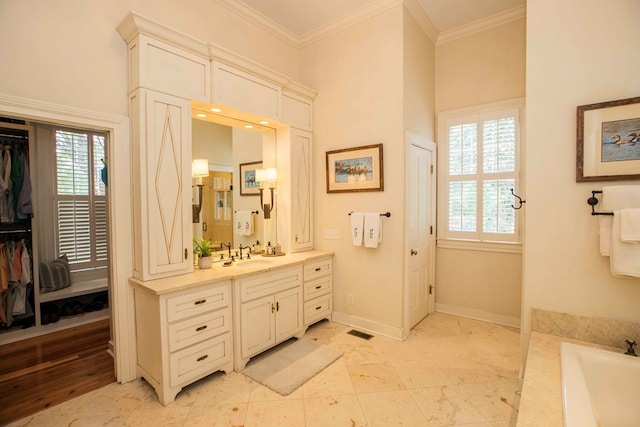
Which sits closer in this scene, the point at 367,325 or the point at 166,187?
the point at 166,187

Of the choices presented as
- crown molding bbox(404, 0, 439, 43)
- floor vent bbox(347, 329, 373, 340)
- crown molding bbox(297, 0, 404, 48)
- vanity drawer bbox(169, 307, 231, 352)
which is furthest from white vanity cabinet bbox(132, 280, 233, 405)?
crown molding bbox(404, 0, 439, 43)

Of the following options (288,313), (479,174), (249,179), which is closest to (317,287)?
(288,313)

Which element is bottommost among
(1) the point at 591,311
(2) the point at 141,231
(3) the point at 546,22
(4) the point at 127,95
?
(1) the point at 591,311

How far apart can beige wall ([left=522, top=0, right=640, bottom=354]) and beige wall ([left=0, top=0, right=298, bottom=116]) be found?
10.1 ft

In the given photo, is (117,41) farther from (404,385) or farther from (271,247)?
(404,385)

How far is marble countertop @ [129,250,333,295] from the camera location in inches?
85.6

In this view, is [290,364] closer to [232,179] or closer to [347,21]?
[232,179]

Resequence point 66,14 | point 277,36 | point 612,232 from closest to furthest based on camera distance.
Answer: point 612,232 → point 66,14 → point 277,36

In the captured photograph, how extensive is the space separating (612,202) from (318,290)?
2621mm

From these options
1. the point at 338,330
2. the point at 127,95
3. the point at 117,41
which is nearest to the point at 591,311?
the point at 338,330

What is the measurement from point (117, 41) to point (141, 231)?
5.00ft

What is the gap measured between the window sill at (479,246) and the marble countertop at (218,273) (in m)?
1.66

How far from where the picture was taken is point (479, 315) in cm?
362

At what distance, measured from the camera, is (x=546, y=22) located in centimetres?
203
